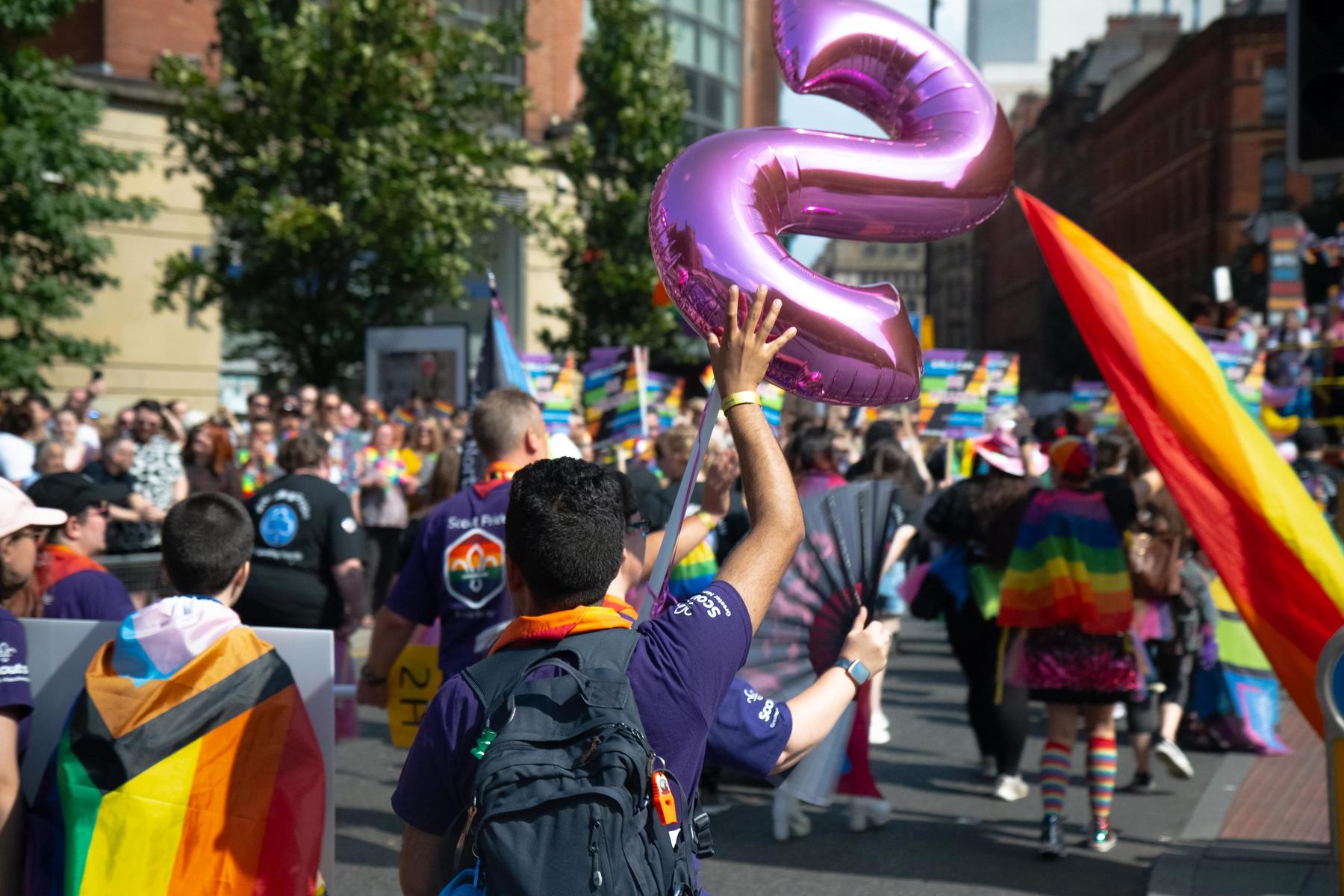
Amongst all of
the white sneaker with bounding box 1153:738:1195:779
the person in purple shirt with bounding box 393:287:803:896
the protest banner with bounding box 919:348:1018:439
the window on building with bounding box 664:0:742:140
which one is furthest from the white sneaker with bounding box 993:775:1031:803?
the window on building with bounding box 664:0:742:140

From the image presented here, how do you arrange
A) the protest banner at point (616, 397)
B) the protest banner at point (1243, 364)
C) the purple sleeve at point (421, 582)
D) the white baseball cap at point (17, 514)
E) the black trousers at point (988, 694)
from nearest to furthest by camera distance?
the white baseball cap at point (17, 514)
the purple sleeve at point (421, 582)
the black trousers at point (988, 694)
the protest banner at point (1243, 364)
the protest banner at point (616, 397)

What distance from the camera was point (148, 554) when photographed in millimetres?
9547

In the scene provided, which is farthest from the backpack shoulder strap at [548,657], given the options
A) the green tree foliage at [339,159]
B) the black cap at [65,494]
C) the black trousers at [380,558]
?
the green tree foliage at [339,159]

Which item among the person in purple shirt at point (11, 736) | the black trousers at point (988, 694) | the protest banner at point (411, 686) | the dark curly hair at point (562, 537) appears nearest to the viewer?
the dark curly hair at point (562, 537)

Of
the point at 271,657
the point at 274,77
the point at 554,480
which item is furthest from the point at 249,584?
the point at 274,77

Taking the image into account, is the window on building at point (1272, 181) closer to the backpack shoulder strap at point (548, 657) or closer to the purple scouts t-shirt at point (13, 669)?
the purple scouts t-shirt at point (13, 669)

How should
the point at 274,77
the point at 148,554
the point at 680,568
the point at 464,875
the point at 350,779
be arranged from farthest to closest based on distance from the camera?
the point at 274,77 < the point at 148,554 < the point at 350,779 < the point at 680,568 < the point at 464,875

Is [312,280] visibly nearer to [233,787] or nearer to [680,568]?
[680,568]

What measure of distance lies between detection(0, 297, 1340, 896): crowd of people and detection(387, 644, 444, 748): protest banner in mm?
158

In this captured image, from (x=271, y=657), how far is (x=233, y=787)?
0.99ft

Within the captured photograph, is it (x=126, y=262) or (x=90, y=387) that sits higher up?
(x=126, y=262)

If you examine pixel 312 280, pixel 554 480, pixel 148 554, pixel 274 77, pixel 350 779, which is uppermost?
pixel 274 77

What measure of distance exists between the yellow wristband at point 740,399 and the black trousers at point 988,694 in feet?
17.2

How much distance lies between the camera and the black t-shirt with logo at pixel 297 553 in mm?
6406
